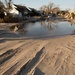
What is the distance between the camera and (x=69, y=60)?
29.6ft

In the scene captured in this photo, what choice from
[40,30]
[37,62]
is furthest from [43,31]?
[37,62]

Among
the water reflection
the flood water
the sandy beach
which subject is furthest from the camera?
the water reflection

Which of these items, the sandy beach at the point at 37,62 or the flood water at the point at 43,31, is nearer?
the sandy beach at the point at 37,62

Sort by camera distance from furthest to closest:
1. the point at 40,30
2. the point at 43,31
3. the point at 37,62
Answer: the point at 40,30 → the point at 43,31 → the point at 37,62

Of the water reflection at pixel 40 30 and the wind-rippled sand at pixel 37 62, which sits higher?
the wind-rippled sand at pixel 37 62

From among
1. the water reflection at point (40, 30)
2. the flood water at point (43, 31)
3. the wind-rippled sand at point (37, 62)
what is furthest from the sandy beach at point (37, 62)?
the water reflection at point (40, 30)

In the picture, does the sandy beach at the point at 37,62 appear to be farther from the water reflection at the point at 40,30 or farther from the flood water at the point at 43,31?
the water reflection at the point at 40,30

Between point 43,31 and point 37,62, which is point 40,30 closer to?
point 43,31

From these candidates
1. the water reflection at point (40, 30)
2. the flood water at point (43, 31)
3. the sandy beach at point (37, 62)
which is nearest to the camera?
the sandy beach at point (37, 62)

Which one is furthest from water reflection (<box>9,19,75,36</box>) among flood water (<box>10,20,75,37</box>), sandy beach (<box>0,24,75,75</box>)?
sandy beach (<box>0,24,75,75</box>)

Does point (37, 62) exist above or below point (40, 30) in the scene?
above

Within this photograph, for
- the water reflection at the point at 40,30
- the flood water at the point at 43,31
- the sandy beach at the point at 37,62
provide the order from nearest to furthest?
1. the sandy beach at the point at 37,62
2. the flood water at the point at 43,31
3. the water reflection at the point at 40,30

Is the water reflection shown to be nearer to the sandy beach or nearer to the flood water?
the flood water

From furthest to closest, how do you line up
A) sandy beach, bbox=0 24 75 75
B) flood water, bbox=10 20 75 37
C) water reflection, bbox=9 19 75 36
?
water reflection, bbox=9 19 75 36, flood water, bbox=10 20 75 37, sandy beach, bbox=0 24 75 75
